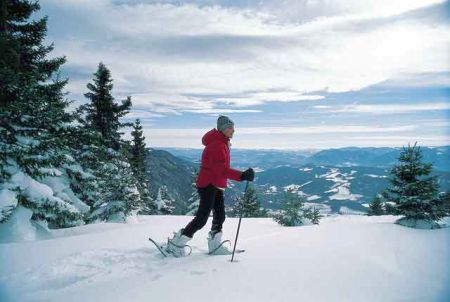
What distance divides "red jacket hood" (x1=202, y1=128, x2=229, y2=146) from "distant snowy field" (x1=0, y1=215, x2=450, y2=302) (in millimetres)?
1972

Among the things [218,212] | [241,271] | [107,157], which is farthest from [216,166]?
[107,157]

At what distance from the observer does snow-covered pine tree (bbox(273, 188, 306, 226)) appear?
51.4 ft

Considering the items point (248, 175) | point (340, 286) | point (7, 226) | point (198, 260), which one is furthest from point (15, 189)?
point (340, 286)

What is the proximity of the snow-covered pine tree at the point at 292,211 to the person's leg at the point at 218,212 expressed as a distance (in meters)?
10.1

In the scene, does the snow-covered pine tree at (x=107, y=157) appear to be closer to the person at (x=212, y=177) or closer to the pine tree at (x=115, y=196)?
the pine tree at (x=115, y=196)

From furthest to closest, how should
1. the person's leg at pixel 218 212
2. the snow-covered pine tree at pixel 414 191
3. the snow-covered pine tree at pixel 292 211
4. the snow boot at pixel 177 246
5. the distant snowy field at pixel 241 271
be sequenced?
1. the snow-covered pine tree at pixel 292 211
2. the snow-covered pine tree at pixel 414 191
3. the person's leg at pixel 218 212
4. the snow boot at pixel 177 246
5. the distant snowy field at pixel 241 271

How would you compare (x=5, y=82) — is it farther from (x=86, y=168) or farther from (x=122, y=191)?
(x=122, y=191)

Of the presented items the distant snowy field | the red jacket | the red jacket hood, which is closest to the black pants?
the red jacket

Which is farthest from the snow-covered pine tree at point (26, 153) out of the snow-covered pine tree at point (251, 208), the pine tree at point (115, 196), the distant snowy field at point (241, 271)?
the snow-covered pine tree at point (251, 208)

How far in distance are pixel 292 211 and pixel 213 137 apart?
11.7 m

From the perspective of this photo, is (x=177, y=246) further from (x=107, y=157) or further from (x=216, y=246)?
(x=107, y=157)

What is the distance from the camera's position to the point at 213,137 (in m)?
5.46

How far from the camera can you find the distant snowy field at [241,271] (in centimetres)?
359

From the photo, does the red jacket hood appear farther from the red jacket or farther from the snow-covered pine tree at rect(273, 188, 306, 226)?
the snow-covered pine tree at rect(273, 188, 306, 226)
